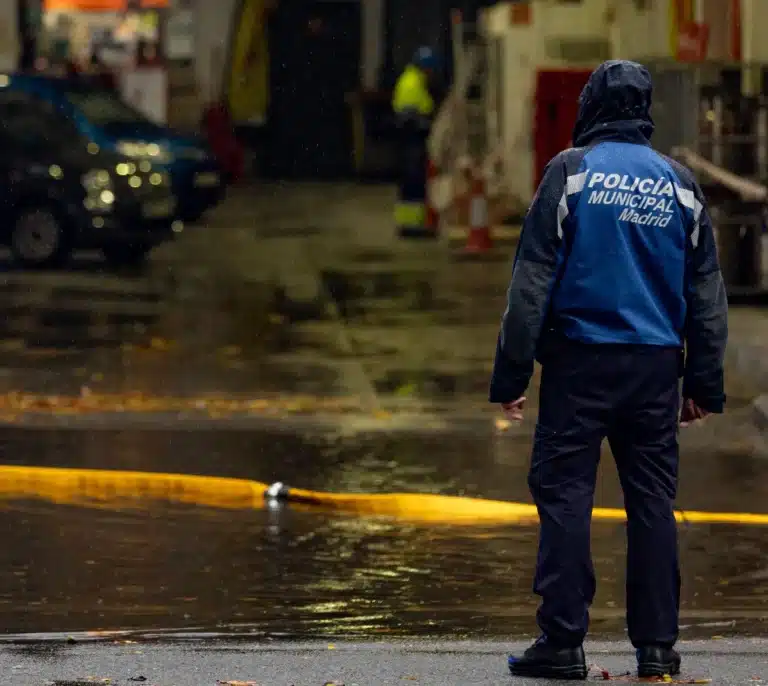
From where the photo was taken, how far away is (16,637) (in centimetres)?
698

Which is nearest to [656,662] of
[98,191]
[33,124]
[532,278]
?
[532,278]

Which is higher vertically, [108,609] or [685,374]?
[685,374]

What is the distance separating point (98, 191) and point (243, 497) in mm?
12554

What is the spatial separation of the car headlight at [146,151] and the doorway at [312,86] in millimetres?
12512

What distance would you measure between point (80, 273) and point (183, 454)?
1121 cm

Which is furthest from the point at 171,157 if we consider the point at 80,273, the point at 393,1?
the point at 393,1

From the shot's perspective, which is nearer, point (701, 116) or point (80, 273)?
Answer: point (701, 116)

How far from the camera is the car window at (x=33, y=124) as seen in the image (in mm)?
22250

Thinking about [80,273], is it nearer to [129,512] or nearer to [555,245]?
[129,512]

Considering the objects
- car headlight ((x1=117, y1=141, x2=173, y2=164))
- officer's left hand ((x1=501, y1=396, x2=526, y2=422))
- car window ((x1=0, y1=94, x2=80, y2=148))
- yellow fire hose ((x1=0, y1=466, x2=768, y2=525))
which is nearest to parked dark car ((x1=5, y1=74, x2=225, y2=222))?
car headlight ((x1=117, y1=141, x2=173, y2=164))

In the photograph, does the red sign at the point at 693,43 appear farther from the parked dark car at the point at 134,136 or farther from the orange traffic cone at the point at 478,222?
the parked dark car at the point at 134,136

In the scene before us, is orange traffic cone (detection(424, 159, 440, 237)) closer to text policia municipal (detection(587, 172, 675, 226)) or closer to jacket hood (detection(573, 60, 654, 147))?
jacket hood (detection(573, 60, 654, 147))

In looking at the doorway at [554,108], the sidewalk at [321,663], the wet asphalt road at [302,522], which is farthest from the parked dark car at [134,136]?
the sidewalk at [321,663]

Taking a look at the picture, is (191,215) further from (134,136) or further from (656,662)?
(656,662)
